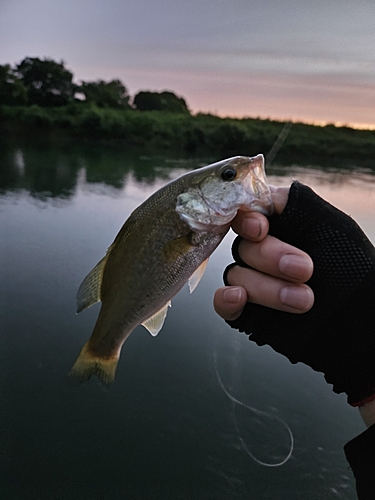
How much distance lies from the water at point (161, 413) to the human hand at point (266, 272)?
2.98 metres

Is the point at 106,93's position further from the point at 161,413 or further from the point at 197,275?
the point at 197,275

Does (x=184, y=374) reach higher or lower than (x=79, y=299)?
lower

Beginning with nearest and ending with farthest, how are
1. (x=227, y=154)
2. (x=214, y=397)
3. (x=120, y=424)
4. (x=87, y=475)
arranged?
(x=87, y=475), (x=120, y=424), (x=214, y=397), (x=227, y=154)

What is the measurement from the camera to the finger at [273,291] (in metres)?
1.73

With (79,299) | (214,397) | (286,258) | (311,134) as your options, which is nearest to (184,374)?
(214,397)

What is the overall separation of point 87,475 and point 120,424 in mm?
627

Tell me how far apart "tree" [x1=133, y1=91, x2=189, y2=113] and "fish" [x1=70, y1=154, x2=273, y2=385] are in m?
45.5

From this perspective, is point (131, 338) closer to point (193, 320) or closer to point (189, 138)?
point (193, 320)

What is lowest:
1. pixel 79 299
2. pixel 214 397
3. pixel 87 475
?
pixel 87 475

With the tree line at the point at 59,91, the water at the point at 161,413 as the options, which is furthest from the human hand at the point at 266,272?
the tree line at the point at 59,91

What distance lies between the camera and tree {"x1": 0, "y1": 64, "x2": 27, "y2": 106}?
37341 millimetres

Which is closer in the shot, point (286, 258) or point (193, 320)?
point (286, 258)

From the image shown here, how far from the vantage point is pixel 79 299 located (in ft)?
6.37

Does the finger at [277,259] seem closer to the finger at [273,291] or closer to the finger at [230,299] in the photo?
the finger at [273,291]
